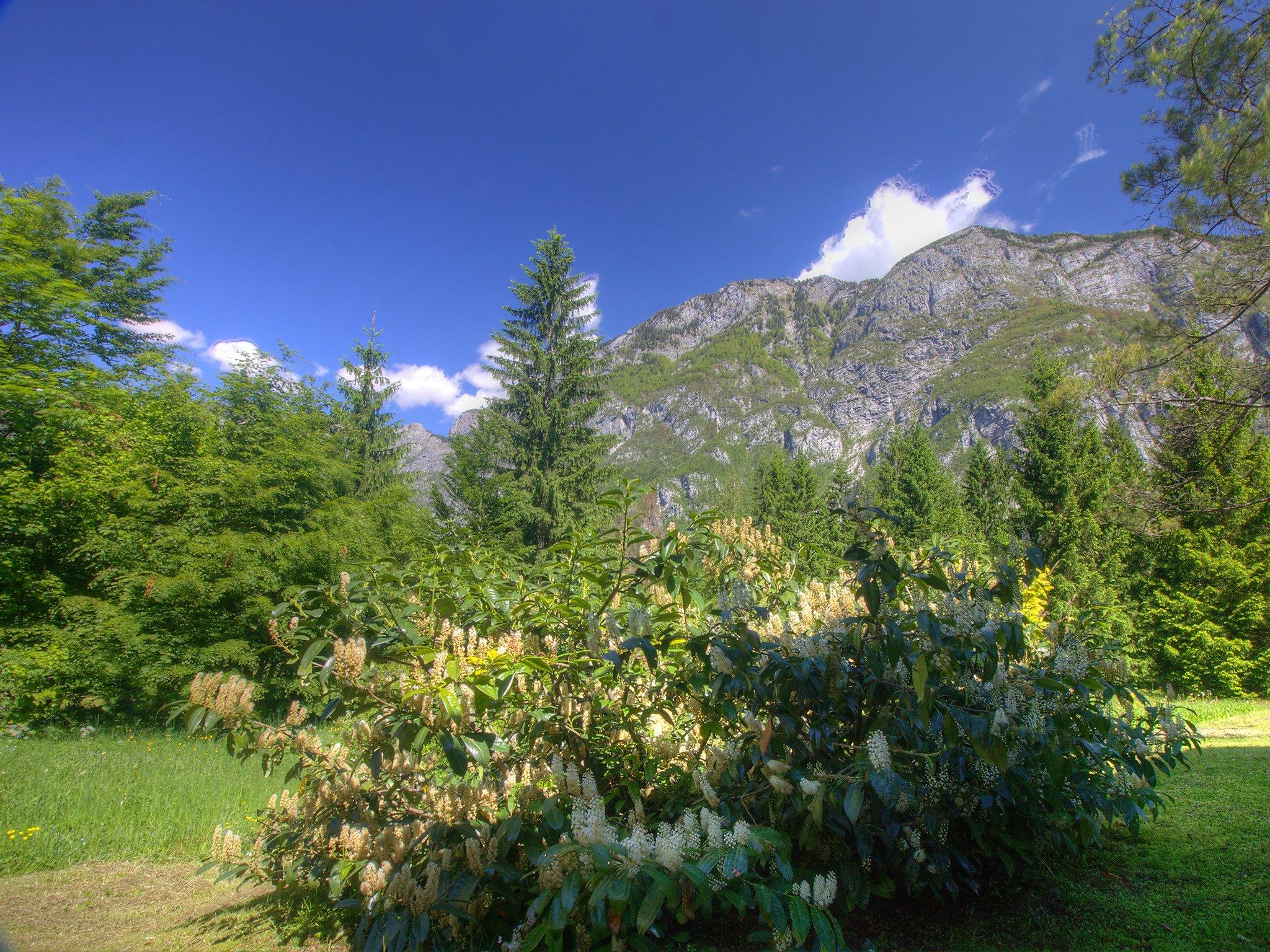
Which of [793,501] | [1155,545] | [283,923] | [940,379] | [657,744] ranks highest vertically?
[940,379]

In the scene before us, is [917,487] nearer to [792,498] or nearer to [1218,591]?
[792,498]

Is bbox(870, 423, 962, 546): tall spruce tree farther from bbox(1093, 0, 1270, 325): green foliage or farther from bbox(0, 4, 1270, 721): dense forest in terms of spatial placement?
bbox(1093, 0, 1270, 325): green foliage

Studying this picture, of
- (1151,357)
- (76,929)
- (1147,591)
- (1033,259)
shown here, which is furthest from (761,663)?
(1033,259)

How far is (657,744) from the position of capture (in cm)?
243

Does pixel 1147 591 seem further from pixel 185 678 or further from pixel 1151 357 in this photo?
pixel 185 678

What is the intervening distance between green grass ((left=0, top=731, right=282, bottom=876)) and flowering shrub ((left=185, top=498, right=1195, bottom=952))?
2.19m

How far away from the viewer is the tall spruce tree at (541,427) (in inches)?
609

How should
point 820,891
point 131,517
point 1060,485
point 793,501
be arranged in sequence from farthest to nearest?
point 793,501, point 1060,485, point 131,517, point 820,891

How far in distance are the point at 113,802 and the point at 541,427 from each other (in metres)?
12.4

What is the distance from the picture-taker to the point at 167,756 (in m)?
6.88

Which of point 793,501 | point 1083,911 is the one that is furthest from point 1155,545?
point 1083,911

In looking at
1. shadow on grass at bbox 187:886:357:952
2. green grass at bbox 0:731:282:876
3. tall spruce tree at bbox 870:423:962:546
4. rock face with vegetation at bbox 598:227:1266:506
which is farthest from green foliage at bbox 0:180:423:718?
rock face with vegetation at bbox 598:227:1266:506

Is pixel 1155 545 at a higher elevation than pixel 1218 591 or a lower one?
higher

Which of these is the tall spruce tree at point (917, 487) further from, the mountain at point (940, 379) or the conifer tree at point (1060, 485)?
the mountain at point (940, 379)
